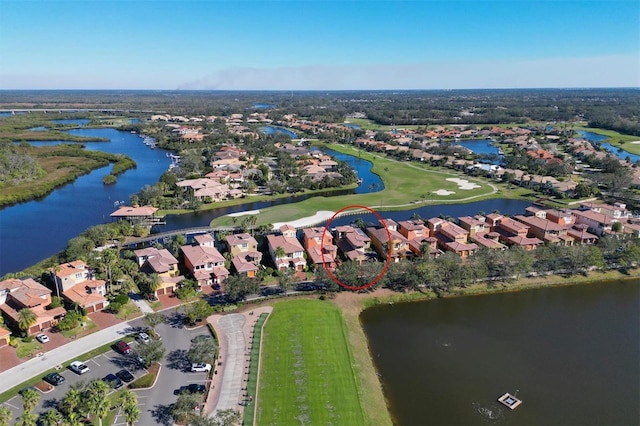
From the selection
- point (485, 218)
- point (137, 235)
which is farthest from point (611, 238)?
point (137, 235)

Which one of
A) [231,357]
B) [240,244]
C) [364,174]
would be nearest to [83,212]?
[240,244]

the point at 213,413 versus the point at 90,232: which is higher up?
the point at 90,232

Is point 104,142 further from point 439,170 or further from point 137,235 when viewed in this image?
point 439,170

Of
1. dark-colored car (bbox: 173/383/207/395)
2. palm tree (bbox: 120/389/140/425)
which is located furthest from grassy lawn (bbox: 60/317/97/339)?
palm tree (bbox: 120/389/140/425)

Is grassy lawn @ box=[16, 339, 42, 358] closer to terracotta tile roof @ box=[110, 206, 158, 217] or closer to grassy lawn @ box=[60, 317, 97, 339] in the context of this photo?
grassy lawn @ box=[60, 317, 97, 339]

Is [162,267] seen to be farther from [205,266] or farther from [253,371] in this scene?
[253,371]
